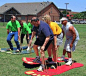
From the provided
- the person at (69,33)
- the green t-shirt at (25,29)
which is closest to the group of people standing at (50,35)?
the person at (69,33)

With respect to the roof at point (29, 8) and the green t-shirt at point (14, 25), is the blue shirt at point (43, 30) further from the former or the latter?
the roof at point (29, 8)

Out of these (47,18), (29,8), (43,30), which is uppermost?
(29,8)

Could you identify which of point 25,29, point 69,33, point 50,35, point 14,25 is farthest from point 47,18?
point 25,29

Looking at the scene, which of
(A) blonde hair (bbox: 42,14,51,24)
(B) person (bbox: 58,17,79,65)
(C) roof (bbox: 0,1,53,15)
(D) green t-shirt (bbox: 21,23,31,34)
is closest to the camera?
(A) blonde hair (bbox: 42,14,51,24)

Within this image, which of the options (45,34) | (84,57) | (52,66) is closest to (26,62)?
(52,66)

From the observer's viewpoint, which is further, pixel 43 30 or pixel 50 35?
pixel 50 35

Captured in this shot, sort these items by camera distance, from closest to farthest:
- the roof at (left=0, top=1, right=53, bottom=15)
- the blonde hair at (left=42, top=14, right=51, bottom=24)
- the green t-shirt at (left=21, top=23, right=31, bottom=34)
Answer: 1. the blonde hair at (left=42, top=14, right=51, bottom=24)
2. the green t-shirt at (left=21, top=23, right=31, bottom=34)
3. the roof at (left=0, top=1, right=53, bottom=15)

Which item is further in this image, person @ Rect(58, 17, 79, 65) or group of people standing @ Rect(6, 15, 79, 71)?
person @ Rect(58, 17, 79, 65)

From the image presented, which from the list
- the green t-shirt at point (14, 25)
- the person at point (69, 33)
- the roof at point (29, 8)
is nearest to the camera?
the person at point (69, 33)

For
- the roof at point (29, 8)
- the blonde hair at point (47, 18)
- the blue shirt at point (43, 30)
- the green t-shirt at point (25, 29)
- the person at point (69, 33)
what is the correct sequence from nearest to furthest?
the blue shirt at point (43, 30) < the blonde hair at point (47, 18) < the person at point (69, 33) < the green t-shirt at point (25, 29) < the roof at point (29, 8)

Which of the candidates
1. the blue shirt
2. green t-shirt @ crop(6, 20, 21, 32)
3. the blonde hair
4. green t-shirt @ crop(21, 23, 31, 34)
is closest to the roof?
green t-shirt @ crop(21, 23, 31, 34)

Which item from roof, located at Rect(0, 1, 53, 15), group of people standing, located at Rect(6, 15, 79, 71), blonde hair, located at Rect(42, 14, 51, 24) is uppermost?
roof, located at Rect(0, 1, 53, 15)

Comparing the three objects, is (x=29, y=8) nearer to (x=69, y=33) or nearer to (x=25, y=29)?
(x=25, y=29)

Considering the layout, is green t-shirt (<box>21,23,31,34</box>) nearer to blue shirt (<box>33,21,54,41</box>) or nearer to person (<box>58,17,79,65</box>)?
person (<box>58,17,79,65</box>)
